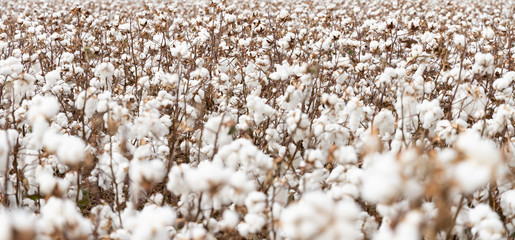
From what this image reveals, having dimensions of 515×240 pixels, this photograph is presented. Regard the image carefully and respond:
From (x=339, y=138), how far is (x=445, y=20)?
8.09m

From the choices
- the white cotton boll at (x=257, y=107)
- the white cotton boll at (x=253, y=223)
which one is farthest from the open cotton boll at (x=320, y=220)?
the white cotton boll at (x=257, y=107)

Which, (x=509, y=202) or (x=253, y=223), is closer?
(x=253, y=223)

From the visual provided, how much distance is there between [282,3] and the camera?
13.9 m

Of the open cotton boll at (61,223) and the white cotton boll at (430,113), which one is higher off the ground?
the white cotton boll at (430,113)

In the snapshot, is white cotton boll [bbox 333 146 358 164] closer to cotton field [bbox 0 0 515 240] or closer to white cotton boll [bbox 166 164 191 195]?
cotton field [bbox 0 0 515 240]

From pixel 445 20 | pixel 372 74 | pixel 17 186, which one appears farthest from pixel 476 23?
pixel 17 186

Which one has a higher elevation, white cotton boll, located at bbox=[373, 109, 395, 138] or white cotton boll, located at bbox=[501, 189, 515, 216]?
white cotton boll, located at bbox=[373, 109, 395, 138]

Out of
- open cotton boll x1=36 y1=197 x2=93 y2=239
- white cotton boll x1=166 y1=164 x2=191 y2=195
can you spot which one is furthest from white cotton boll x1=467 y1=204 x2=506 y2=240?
open cotton boll x1=36 y1=197 x2=93 y2=239

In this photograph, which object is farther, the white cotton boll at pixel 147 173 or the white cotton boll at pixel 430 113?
the white cotton boll at pixel 430 113

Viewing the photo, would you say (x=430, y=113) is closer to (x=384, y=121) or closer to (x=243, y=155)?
(x=384, y=121)

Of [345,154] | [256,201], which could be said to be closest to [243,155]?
[256,201]

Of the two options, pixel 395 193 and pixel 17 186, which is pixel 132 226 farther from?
pixel 17 186

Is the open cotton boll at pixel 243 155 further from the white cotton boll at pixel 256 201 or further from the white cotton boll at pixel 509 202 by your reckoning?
the white cotton boll at pixel 509 202

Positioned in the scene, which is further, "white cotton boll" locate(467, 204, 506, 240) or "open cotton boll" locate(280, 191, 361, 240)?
"white cotton boll" locate(467, 204, 506, 240)
